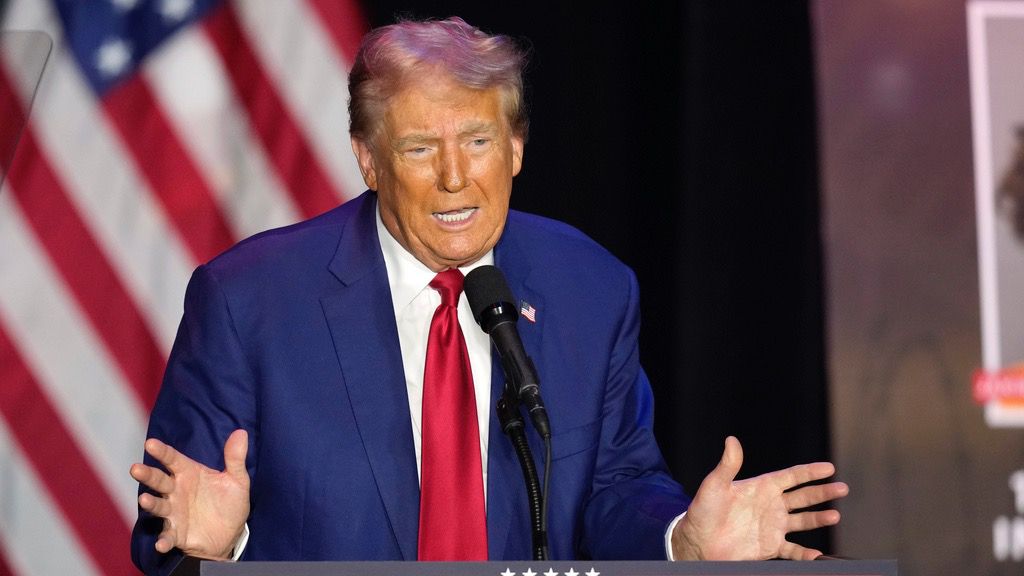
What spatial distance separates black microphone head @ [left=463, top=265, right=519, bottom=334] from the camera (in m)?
1.89

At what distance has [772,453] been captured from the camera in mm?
3309

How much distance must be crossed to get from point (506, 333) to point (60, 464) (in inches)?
73.1

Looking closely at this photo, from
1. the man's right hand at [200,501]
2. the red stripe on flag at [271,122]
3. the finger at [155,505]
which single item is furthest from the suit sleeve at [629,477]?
the red stripe on flag at [271,122]

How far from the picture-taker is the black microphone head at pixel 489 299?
1889 millimetres

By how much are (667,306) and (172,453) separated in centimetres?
184

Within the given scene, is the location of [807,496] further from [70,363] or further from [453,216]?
[70,363]

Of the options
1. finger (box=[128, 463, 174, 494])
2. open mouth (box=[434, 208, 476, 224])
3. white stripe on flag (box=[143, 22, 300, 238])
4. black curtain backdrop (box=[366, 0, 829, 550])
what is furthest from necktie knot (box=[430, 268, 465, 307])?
white stripe on flag (box=[143, 22, 300, 238])

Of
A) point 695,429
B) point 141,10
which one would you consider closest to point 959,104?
point 695,429

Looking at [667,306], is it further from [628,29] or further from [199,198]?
[199,198]

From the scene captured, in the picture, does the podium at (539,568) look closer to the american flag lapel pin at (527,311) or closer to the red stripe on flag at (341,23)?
the american flag lapel pin at (527,311)

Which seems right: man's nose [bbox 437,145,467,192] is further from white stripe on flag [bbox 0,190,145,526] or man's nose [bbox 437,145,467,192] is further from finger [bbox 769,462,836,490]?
white stripe on flag [bbox 0,190,145,526]

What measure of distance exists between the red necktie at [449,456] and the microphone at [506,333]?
1.10 ft

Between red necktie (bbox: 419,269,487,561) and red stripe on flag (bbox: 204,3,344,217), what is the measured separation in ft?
4.02

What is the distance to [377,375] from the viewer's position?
2.24 m
